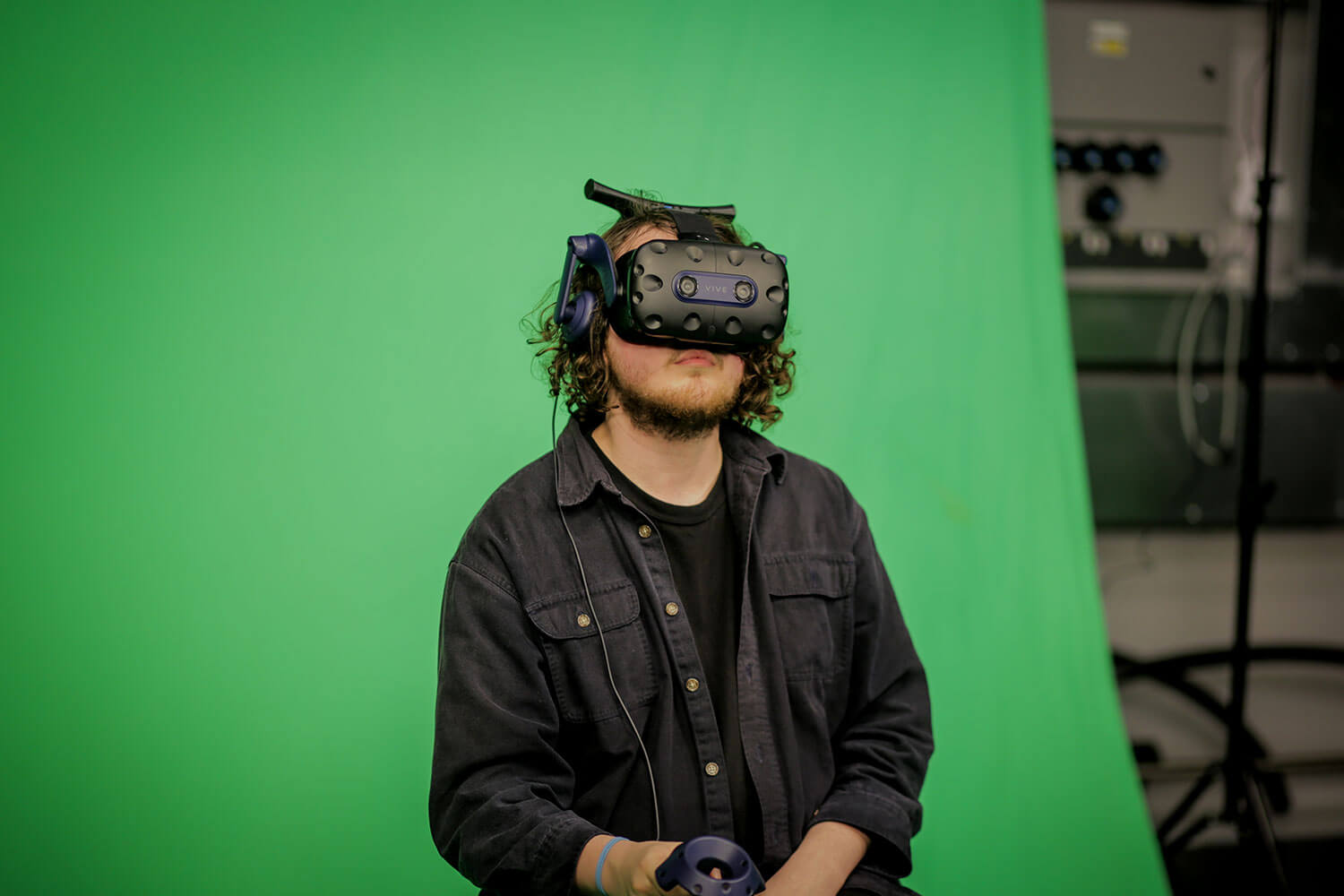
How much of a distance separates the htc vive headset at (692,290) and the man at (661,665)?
0.22 ft

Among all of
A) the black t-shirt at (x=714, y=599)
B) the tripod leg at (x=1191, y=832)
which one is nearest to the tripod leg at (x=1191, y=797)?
the tripod leg at (x=1191, y=832)

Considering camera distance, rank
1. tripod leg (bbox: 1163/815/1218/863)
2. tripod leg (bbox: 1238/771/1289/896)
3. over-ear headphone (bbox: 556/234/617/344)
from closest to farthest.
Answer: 1. over-ear headphone (bbox: 556/234/617/344)
2. tripod leg (bbox: 1238/771/1289/896)
3. tripod leg (bbox: 1163/815/1218/863)

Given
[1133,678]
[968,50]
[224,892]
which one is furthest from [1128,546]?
[224,892]

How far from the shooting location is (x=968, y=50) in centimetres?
204

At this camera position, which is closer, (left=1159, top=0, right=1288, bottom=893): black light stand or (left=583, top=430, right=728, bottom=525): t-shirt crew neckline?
(left=583, top=430, right=728, bottom=525): t-shirt crew neckline

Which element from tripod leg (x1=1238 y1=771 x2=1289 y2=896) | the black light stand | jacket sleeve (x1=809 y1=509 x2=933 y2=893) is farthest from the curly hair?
tripod leg (x1=1238 y1=771 x2=1289 y2=896)

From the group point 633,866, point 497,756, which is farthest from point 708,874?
point 497,756

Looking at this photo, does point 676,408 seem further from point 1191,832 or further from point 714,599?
point 1191,832

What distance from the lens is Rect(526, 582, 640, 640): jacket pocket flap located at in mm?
1162

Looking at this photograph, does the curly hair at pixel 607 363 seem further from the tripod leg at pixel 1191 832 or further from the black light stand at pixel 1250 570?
the tripod leg at pixel 1191 832

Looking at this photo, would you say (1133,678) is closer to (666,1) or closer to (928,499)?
(928,499)

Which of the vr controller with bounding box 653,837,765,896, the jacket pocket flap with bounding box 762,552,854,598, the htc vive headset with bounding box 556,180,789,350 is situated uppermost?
the htc vive headset with bounding box 556,180,789,350

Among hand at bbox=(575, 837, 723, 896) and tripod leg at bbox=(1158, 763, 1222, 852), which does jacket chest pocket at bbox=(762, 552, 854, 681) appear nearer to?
hand at bbox=(575, 837, 723, 896)

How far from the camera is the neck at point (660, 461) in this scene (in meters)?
1.25
